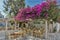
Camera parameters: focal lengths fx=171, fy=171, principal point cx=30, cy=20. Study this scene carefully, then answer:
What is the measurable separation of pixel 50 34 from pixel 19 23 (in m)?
0.35

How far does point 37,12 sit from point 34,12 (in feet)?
0.11

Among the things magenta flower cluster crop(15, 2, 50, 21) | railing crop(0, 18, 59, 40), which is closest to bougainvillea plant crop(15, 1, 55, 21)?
magenta flower cluster crop(15, 2, 50, 21)

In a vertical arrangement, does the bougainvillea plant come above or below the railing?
above

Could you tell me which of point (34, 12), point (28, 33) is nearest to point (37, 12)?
point (34, 12)

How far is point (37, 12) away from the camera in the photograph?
70.0 inches

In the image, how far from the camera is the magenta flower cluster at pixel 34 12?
1.75 meters

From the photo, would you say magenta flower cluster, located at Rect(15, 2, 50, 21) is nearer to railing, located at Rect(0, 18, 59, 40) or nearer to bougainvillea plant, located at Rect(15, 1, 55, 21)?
bougainvillea plant, located at Rect(15, 1, 55, 21)

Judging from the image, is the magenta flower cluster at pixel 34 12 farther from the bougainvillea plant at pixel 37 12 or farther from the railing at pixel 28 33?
the railing at pixel 28 33

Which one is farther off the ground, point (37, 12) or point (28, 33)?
point (37, 12)

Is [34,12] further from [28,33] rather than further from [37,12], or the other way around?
[28,33]

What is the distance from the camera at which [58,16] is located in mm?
1714

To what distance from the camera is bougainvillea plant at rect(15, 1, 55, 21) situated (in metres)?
1.74

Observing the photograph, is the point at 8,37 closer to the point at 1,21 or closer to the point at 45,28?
the point at 1,21

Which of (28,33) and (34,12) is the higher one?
(34,12)
